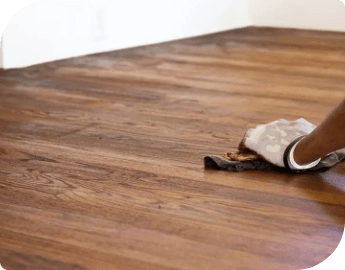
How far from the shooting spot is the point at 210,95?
2.75 meters

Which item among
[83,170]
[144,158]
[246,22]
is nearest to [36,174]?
[83,170]

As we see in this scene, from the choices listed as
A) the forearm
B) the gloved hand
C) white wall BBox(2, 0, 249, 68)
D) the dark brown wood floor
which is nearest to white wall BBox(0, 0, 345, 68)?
white wall BBox(2, 0, 249, 68)

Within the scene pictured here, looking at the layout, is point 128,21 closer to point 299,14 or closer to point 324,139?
point 299,14

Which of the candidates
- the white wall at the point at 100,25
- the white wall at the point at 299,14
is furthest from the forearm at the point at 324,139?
the white wall at the point at 299,14

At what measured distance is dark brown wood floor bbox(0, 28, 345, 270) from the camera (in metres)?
1.44

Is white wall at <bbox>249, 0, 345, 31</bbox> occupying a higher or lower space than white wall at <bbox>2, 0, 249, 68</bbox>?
lower

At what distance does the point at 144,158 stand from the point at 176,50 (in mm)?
1845

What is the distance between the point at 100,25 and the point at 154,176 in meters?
1.98

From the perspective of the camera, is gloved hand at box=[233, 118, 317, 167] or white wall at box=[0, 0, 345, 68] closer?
gloved hand at box=[233, 118, 317, 167]

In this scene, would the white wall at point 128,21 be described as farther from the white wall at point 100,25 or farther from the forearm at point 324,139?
the forearm at point 324,139

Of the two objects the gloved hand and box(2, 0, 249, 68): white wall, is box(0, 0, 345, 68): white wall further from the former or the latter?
the gloved hand

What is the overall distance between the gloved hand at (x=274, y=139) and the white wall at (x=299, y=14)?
2730mm

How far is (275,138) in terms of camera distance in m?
1.89

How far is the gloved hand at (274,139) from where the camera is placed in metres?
1.86
